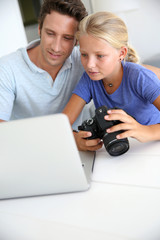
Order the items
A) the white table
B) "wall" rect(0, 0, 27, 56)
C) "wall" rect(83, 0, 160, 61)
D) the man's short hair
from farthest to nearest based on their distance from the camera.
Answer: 1. "wall" rect(0, 0, 27, 56)
2. "wall" rect(83, 0, 160, 61)
3. the man's short hair
4. the white table

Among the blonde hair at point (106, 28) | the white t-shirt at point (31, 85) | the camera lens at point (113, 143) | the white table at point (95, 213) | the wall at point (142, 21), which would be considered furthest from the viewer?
the wall at point (142, 21)

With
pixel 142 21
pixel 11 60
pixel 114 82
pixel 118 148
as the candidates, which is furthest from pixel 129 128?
pixel 142 21

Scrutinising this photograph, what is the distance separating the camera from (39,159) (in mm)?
568

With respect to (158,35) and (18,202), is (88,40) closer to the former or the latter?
(18,202)

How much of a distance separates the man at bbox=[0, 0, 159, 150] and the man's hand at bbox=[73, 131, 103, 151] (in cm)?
49

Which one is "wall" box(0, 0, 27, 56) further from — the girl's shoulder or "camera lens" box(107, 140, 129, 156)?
"camera lens" box(107, 140, 129, 156)

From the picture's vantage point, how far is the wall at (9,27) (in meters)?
2.18

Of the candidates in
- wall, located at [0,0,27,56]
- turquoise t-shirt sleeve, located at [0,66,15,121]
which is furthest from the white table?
wall, located at [0,0,27,56]

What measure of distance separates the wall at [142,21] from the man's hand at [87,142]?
1.50 meters

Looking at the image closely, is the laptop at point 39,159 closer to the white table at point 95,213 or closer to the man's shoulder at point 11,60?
the white table at point 95,213

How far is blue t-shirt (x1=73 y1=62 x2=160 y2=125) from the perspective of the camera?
3.13 ft

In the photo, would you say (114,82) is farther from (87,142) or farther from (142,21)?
(142,21)

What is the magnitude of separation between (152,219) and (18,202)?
1.16ft

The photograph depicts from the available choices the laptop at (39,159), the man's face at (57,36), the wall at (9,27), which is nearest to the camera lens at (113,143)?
the laptop at (39,159)
